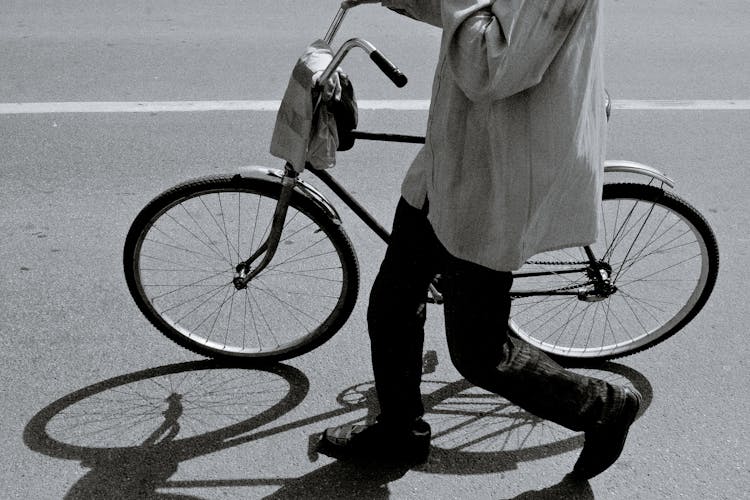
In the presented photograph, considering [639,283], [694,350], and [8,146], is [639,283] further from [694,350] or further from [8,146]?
[8,146]

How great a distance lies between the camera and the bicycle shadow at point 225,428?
2838 millimetres

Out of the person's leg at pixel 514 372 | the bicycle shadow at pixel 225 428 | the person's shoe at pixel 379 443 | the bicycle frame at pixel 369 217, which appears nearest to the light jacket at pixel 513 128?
the person's leg at pixel 514 372

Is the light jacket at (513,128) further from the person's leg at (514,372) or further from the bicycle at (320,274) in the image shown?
the bicycle at (320,274)

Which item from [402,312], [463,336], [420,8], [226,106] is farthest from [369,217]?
[226,106]

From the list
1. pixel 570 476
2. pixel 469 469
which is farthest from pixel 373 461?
pixel 570 476

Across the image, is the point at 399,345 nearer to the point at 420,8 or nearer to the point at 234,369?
the point at 234,369

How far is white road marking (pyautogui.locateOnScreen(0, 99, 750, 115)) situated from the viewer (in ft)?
18.1

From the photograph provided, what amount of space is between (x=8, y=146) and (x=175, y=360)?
2322 millimetres

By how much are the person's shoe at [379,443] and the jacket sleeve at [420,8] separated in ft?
4.17

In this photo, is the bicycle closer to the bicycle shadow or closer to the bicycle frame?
the bicycle frame

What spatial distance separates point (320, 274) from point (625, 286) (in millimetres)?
1329

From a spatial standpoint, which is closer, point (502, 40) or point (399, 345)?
point (502, 40)

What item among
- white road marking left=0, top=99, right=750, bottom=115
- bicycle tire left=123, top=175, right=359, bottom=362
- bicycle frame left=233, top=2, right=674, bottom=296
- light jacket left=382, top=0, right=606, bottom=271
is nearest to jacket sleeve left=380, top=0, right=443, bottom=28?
light jacket left=382, top=0, right=606, bottom=271

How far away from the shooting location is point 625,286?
3.93m
